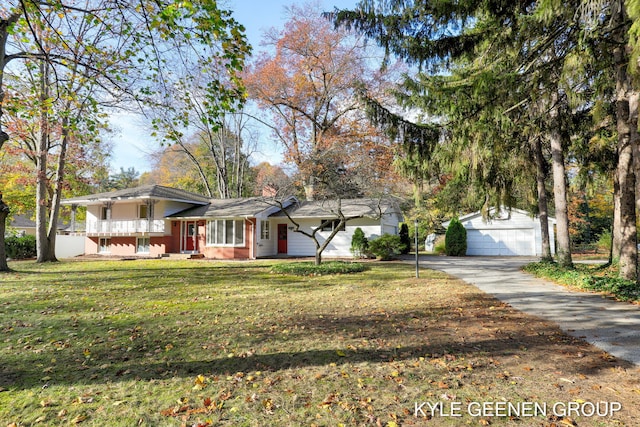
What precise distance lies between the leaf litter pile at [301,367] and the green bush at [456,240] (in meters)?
16.7

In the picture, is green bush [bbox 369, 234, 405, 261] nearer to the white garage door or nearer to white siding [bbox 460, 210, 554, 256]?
white siding [bbox 460, 210, 554, 256]

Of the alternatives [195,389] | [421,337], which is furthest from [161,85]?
[421,337]

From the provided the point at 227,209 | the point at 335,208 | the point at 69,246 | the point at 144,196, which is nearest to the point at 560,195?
the point at 335,208

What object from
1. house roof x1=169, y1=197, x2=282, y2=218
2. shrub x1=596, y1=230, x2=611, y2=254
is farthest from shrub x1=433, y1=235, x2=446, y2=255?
house roof x1=169, y1=197, x2=282, y2=218

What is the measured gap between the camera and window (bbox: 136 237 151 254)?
2302 cm

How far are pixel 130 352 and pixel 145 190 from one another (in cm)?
2060

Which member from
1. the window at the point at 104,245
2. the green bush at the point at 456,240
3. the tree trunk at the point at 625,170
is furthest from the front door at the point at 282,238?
the tree trunk at the point at 625,170

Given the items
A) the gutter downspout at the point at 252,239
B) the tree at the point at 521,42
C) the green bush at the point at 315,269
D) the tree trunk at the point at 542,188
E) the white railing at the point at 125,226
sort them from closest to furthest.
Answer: the tree at the point at 521,42, the green bush at the point at 315,269, the tree trunk at the point at 542,188, the gutter downspout at the point at 252,239, the white railing at the point at 125,226

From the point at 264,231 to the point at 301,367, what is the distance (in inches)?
722

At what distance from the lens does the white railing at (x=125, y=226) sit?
21969 mm

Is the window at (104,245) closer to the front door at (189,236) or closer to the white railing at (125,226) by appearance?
the white railing at (125,226)

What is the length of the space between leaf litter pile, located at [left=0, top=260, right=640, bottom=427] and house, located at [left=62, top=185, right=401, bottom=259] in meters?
13.5

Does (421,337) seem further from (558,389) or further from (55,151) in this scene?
(55,151)

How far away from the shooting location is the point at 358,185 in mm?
20906
